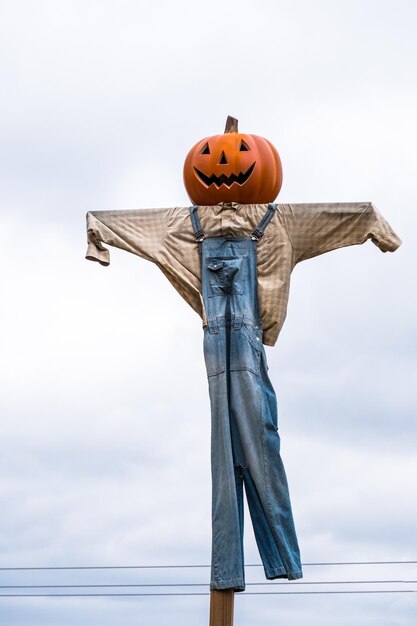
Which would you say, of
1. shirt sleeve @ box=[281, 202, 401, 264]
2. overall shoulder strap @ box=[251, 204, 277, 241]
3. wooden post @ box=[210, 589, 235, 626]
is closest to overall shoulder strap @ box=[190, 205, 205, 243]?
overall shoulder strap @ box=[251, 204, 277, 241]

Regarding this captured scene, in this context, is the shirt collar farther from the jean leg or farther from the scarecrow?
the jean leg

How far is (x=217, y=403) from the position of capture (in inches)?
352

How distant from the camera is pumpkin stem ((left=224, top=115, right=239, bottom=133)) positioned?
9.53m

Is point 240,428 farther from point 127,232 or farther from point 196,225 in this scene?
point 127,232

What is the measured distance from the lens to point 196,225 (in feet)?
30.5

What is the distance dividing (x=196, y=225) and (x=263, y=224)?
0.48 metres

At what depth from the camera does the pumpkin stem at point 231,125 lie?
31.3 feet

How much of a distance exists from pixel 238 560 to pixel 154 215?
253 centimetres

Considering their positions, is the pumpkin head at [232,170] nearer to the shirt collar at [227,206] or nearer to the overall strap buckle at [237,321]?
the shirt collar at [227,206]

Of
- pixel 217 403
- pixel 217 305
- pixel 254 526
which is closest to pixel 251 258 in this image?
pixel 217 305

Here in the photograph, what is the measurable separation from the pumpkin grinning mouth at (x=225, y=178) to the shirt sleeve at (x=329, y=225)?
1.13ft

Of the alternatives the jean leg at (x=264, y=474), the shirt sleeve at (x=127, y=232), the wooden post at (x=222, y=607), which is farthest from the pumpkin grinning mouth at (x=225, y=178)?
the wooden post at (x=222, y=607)

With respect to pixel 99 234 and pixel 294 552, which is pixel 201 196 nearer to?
pixel 99 234

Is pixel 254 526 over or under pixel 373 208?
under
